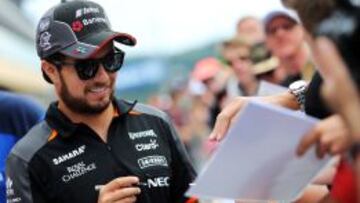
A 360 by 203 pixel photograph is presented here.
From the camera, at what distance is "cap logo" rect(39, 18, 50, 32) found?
15.8 feet

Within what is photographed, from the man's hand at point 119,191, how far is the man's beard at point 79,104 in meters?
0.40

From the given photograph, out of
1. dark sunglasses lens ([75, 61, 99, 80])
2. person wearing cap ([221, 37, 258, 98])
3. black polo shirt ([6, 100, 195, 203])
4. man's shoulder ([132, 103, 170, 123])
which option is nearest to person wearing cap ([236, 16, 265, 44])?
person wearing cap ([221, 37, 258, 98])

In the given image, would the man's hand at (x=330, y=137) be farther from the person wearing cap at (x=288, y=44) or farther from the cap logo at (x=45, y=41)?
the person wearing cap at (x=288, y=44)

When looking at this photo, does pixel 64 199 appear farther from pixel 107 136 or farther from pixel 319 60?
pixel 319 60

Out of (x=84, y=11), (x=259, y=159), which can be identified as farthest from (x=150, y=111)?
(x=259, y=159)

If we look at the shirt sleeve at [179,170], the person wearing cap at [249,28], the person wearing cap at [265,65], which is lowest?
the person wearing cap at [249,28]

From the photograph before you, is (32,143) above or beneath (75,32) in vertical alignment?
beneath

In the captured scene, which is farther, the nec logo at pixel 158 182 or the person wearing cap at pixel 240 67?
the person wearing cap at pixel 240 67

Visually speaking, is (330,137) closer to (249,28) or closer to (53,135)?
(53,135)

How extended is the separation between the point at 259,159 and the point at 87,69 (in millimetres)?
1547

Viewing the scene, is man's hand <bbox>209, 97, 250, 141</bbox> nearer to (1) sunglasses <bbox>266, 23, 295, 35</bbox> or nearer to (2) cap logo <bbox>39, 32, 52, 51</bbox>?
(2) cap logo <bbox>39, 32, 52, 51</bbox>

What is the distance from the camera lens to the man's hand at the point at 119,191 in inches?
173

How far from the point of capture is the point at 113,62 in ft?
15.5

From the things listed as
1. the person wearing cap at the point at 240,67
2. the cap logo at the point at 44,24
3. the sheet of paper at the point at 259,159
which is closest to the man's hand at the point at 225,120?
the sheet of paper at the point at 259,159
